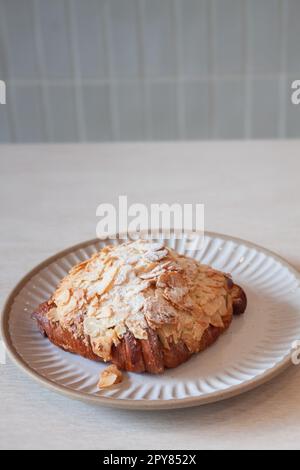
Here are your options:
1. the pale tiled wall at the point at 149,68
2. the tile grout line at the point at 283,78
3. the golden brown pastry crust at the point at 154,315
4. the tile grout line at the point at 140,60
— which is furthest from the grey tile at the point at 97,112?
the golden brown pastry crust at the point at 154,315

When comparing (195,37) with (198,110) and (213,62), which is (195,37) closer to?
(213,62)

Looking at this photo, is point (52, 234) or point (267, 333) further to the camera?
point (52, 234)

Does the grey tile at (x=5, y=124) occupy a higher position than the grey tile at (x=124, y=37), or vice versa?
the grey tile at (x=124, y=37)

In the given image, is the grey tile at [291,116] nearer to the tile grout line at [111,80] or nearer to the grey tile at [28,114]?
the tile grout line at [111,80]

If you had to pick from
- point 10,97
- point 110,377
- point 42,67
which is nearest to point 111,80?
point 42,67

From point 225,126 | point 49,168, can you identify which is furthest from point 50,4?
point 49,168

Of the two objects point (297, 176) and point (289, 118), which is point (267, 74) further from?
point (297, 176)
